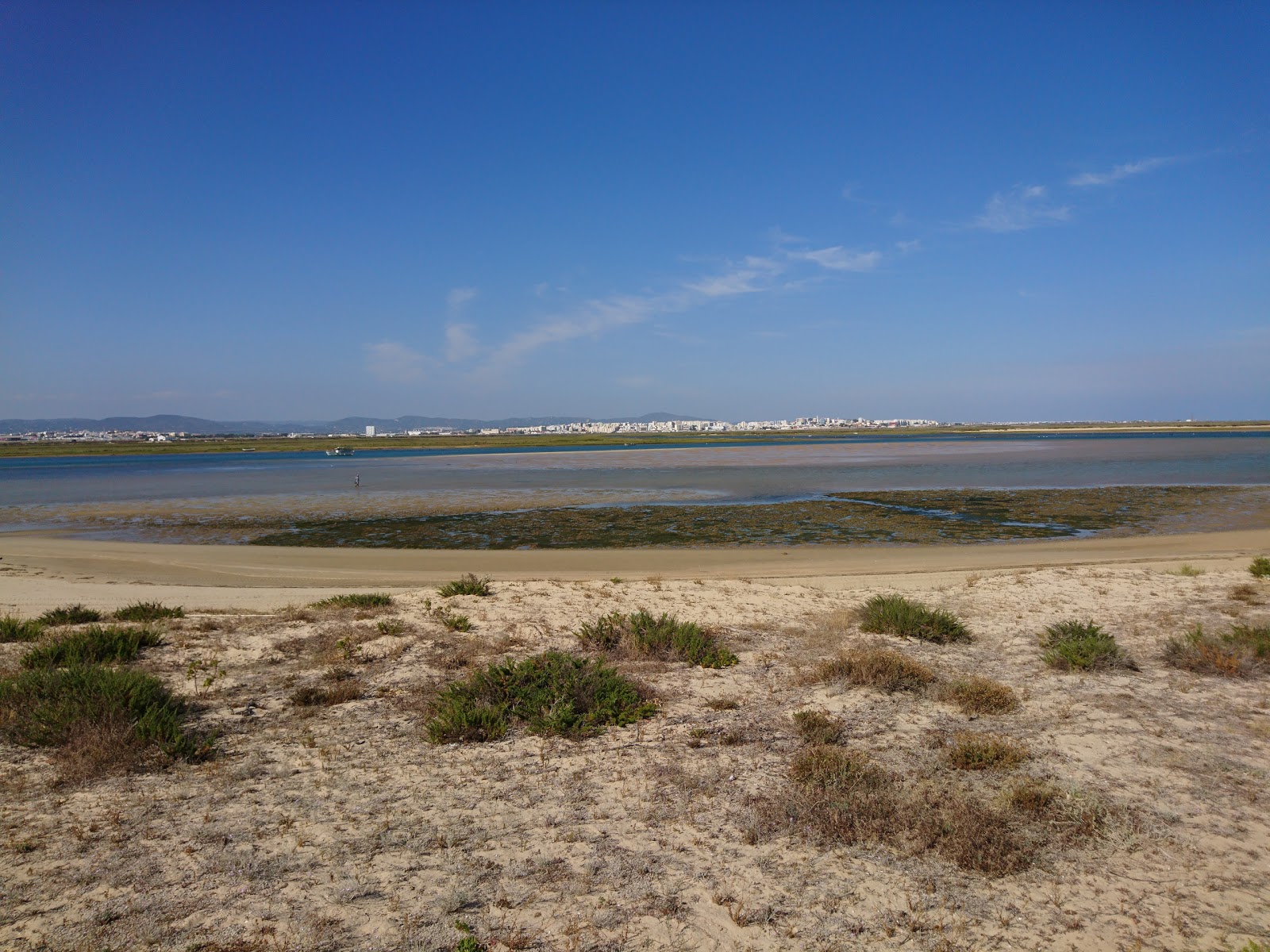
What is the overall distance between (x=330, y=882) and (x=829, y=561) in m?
16.0

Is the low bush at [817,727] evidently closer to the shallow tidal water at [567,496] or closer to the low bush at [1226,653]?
the low bush at [1226,653]

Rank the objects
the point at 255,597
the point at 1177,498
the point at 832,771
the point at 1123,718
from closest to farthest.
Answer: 1. the point at 832,771
2. the point at 1123,718
3. the point at 255,597
4. the point at 1177,498

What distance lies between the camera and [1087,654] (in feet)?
27.5

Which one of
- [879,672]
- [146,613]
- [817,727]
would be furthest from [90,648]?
[879,672]

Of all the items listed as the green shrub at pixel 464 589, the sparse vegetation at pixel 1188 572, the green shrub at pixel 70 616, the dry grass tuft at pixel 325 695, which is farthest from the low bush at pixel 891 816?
the sparse vegetation at pixel 1188 572

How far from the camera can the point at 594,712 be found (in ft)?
22.5

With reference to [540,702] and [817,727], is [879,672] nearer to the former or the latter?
[817,727]

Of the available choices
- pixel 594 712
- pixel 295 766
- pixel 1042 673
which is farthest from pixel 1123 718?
pixel 295 766

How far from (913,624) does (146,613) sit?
1136 centimetres

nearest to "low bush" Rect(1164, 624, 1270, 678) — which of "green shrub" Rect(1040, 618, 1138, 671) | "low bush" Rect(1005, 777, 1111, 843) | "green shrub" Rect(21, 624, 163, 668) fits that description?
"green shrub" Rect(1040, 618, 1138, 671)

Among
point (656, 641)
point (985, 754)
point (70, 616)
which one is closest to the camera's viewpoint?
point (985, 754)

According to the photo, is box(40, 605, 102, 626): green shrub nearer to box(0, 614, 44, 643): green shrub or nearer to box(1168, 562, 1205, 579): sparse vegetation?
box(0, 614, 44, 643): green shrub

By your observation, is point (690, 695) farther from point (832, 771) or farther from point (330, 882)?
point (330, 882)

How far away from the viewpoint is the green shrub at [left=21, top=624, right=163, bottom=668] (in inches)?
327
